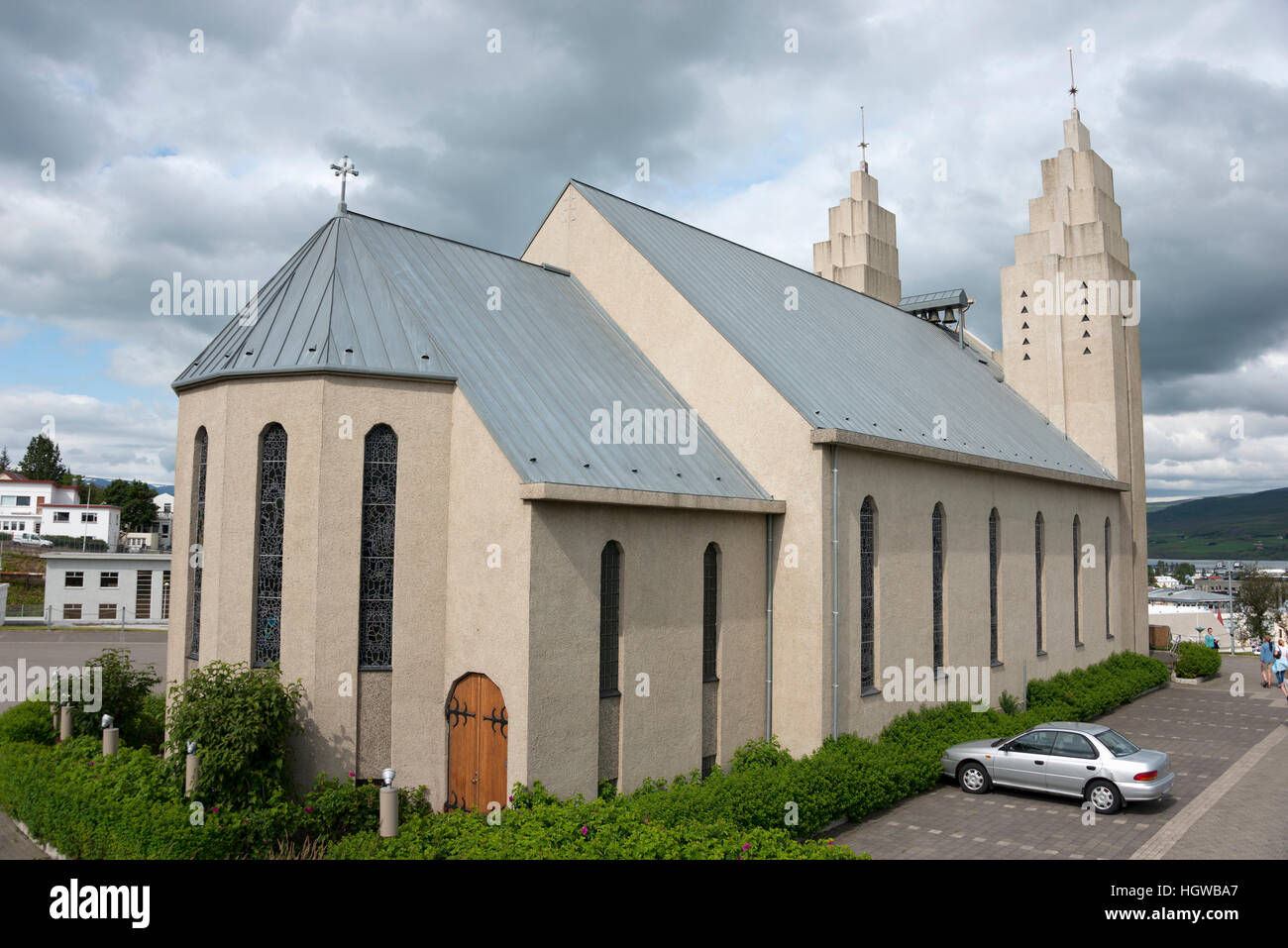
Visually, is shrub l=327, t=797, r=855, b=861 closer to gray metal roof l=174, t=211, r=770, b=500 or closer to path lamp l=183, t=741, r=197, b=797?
path lamp l=183, t=741, r=197, b=797

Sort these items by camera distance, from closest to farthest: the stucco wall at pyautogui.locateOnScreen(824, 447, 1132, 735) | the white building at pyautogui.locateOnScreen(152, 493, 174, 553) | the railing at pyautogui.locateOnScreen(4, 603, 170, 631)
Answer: the stucco wall at pyautogui.locateOnScreen(824, 447, 1132, 735) → the railing at pyautogui.locateOnScreen(4, 603, 170, 631) → the white building at pyautogui.locateOnScreen(152, 493, 174, 553)

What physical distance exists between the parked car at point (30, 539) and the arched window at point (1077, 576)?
80763mm

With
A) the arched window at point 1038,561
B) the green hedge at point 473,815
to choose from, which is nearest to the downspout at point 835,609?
the green hedge at point 473,815

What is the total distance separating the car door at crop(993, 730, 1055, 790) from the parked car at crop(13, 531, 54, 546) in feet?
271

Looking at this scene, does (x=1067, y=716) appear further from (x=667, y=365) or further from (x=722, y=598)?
(x=667, y=365)

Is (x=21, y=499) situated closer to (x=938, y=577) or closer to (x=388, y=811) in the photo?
(x=388, y=811)

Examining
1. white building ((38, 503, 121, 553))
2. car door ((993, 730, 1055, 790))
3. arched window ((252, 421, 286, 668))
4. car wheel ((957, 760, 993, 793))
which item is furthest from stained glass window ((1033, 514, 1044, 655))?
white building ((38, 503, 121, 553))

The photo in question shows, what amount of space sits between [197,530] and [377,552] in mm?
3869

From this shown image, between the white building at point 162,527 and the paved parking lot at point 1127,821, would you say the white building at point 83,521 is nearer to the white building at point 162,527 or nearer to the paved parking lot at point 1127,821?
the white building at point 162,527

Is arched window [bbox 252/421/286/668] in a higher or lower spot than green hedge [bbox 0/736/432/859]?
higher

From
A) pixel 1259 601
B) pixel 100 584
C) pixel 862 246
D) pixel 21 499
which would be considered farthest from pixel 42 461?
pixel 1259 601

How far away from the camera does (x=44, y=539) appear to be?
78812mm

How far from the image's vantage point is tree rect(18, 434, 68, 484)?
102500 mm

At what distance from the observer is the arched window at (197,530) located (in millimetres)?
15602
